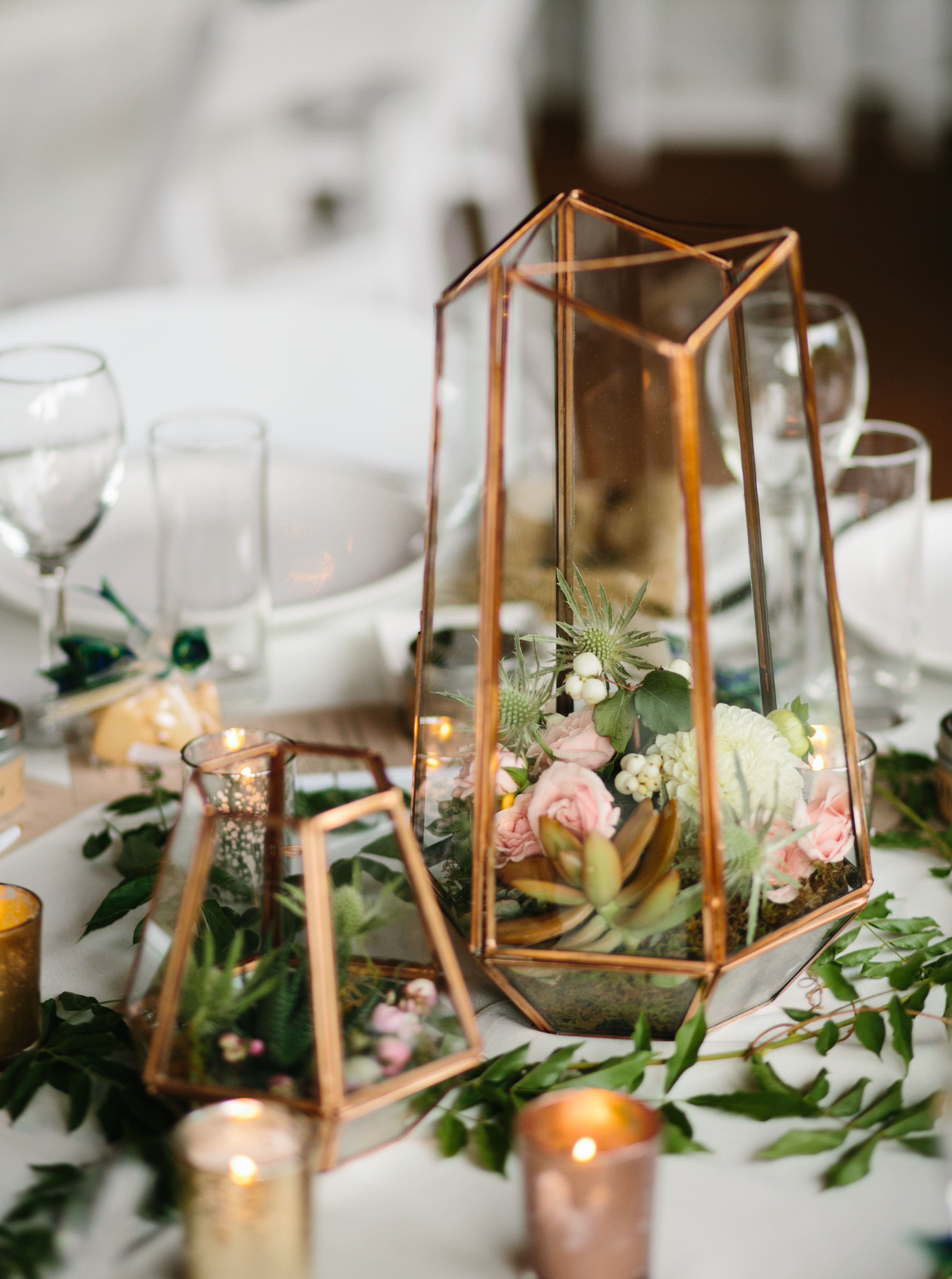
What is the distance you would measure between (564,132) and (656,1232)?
5898 mm

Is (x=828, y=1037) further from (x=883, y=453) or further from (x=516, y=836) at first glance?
(x=883, y=453)

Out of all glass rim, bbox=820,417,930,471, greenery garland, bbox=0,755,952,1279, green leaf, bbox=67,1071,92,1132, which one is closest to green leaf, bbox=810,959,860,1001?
greenery garland, bbox=0,755,952,1279

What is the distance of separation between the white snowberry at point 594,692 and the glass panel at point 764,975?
129 mm

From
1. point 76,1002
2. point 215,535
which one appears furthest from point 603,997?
point 215,535

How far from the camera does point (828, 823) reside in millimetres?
533

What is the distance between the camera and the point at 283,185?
2924 millimetres

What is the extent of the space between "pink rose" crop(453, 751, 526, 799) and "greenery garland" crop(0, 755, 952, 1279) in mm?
110

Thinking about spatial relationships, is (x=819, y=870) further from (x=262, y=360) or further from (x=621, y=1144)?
(x=262, y=360)

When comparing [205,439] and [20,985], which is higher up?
[205,439]

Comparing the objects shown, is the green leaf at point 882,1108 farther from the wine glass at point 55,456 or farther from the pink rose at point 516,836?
A: the wine glass at point 55,456

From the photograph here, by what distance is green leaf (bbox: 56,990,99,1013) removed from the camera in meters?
0.56

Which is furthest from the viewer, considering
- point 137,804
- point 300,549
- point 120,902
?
point 300,549

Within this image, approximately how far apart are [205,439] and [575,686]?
1.52ft

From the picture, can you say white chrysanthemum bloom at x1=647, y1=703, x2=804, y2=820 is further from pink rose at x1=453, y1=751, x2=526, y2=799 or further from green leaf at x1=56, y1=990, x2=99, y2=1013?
green leaf at x1=56, y1=990, x2=99, y2=1013
